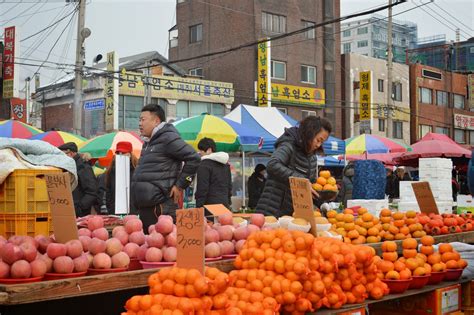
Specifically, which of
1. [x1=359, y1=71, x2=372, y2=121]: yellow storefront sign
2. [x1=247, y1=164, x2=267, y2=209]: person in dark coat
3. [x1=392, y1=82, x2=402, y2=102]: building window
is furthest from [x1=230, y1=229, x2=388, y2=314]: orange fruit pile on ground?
[x1=392, y1=82, x2=402, y2=102]: building window

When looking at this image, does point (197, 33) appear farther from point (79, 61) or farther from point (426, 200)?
point (426, 200)

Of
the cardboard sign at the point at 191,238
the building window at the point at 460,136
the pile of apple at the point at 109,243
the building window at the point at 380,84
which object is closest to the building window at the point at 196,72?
the building window at the point at 380,84

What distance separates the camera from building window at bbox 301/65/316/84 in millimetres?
40062

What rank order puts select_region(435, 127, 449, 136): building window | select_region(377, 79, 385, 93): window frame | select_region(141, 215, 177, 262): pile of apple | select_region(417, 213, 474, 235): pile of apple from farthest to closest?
1. select_region(435, 127, 449, 136): building window
2. select_region(377, 79, 385, 93): window frame
3. select_region(417, 213, 474, 235): pile of apple
4. select_region(141, 215, 177, 262): pile of apple

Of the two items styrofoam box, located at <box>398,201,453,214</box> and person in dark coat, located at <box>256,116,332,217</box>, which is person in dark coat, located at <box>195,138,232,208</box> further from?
person in dark coat, located at <box>256,116,332,217</box>

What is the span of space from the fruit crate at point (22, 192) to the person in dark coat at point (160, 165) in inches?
49.6

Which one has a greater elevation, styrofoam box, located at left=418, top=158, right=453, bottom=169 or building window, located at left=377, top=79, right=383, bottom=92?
building window, located at left=377, top=79, right=383, bottom=92

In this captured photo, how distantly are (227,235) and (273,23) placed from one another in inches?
1421

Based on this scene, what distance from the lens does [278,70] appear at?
3850cm

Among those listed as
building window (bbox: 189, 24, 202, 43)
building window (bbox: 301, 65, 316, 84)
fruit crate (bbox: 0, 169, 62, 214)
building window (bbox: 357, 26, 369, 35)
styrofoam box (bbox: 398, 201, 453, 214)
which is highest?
building window (bbox: 357, 26, 369, 35)

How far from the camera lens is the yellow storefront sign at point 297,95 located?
37156mm

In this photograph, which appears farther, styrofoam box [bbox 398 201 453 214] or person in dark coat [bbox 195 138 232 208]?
person in dark coat [bbox 195 138 232 208]

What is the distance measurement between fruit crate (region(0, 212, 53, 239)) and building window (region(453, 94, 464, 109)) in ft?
163

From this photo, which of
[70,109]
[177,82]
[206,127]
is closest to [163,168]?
[206,127]
